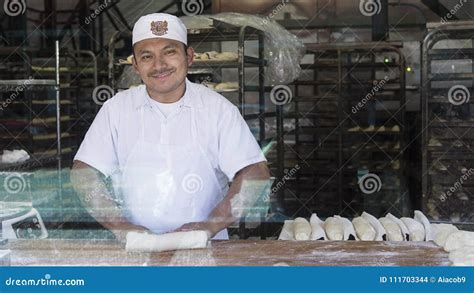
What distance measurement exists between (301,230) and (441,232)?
566 millimetres

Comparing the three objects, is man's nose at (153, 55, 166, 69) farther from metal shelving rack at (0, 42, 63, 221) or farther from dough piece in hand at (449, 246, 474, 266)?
dough piece in hand at (449, 246, 474, 266)

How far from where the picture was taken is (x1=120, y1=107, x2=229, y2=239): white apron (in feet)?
8.38

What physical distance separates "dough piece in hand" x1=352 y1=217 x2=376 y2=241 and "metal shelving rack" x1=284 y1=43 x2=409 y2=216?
7.84 feet

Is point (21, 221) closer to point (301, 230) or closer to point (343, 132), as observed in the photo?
point (301, 230)

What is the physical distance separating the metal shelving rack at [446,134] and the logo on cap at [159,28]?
8.22 feet

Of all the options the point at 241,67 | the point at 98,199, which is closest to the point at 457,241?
the point at 98,199

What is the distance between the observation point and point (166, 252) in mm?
2162

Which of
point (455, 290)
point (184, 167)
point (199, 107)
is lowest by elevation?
point (455, 290)

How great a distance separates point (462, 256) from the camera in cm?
203

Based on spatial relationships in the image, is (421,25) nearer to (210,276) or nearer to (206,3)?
(206,3)

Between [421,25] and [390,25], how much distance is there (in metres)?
0.23

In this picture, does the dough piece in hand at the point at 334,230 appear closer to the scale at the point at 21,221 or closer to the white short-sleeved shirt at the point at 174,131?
the white short-sleeved shirt at the point at 174,131

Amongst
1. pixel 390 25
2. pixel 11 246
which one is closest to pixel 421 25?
pixel 390 25

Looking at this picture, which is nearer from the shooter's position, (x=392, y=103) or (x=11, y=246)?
(x=11, y=246)
